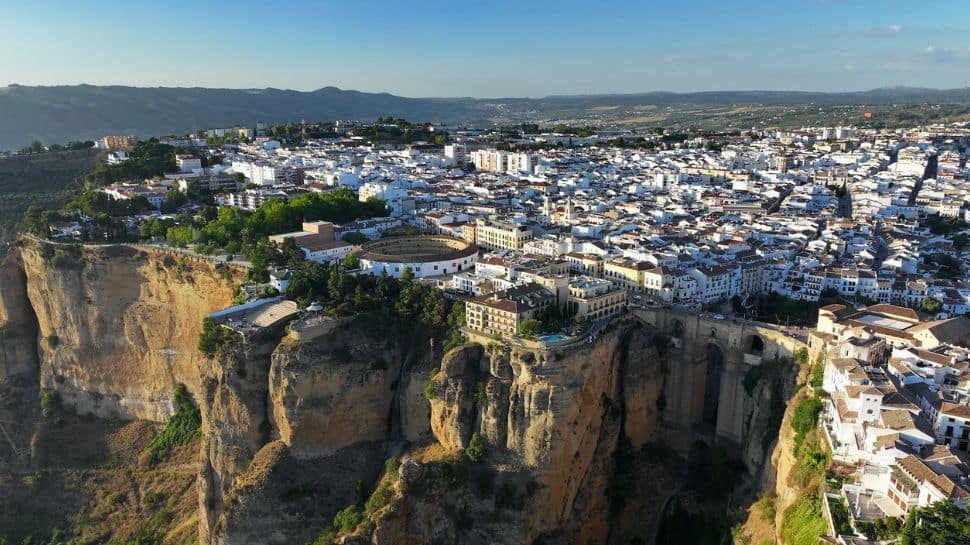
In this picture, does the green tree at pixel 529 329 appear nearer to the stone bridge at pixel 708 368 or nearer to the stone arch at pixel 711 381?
the stone bridge at pixel 708 368

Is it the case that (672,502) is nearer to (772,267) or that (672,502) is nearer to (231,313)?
(772,267)

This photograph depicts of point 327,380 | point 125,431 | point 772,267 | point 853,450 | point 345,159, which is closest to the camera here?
point 853,450

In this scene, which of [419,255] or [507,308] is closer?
[507,308]

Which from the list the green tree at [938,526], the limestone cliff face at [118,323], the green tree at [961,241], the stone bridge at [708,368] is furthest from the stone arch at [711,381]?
the limestone cliff face at [118,323]

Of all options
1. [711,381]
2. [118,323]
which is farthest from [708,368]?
[118,323]

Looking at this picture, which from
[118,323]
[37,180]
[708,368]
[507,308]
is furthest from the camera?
[37,180]

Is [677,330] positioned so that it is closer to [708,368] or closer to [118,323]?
[708,368]

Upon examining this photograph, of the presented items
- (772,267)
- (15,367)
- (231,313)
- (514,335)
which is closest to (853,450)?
(514,335)
